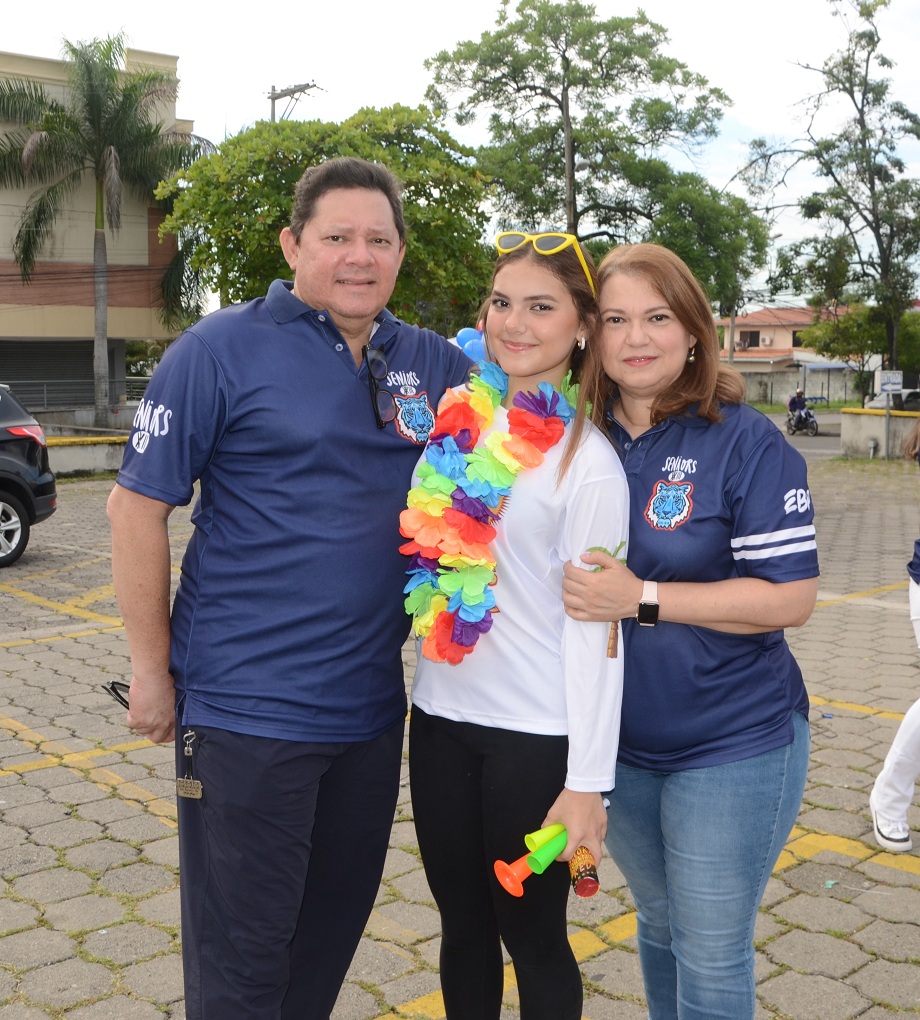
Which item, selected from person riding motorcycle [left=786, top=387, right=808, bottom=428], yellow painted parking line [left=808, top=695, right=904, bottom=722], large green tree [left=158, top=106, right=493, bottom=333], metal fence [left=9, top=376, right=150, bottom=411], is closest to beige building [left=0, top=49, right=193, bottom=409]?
metal fence [left=9, top=376, right=150, bottom=411]

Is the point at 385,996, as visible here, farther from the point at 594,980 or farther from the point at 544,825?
the point at 544,825

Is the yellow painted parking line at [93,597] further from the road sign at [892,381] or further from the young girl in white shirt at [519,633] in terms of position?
the road sign at [892,381]

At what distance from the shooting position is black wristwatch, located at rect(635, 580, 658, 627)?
233 cm

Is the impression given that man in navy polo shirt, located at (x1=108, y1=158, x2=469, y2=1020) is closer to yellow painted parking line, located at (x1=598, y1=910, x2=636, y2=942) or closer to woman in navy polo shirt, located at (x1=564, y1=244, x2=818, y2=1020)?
woman in navy polo shirt, located at (x1=564, y1=244, x2=818, y2=1020)

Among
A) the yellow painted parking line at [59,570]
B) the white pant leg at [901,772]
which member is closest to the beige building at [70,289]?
the yellow painted parking line at [59,570]

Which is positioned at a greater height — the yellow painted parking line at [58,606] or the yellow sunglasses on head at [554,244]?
the yellow sunglasses on head at [554,244]

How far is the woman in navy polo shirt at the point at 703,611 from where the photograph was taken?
2.32 m

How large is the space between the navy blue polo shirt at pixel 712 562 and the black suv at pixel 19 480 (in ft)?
31.0

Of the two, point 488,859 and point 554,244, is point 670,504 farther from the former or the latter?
point 488,859

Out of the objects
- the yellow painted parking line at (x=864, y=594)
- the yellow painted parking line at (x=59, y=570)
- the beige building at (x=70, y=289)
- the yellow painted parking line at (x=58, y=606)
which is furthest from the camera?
the beige building at (x=70, y=289)

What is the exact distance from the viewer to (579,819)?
2.33 m

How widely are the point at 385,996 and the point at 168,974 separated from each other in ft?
2.30

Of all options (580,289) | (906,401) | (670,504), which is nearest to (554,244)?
(580,289)

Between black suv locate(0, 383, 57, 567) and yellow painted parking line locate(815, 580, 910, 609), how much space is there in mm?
7471
